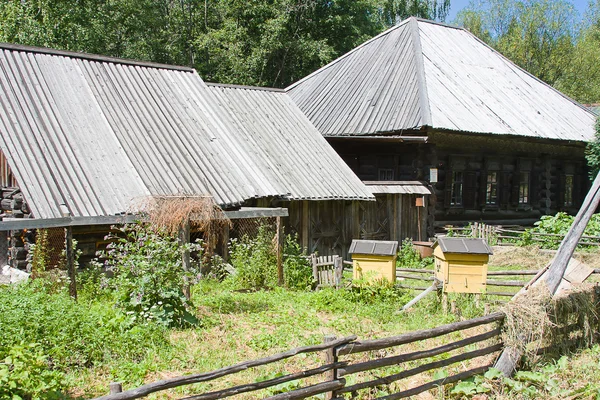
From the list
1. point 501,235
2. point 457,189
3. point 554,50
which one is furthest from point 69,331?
point 554,50

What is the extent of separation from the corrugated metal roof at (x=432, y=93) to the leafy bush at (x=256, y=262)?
285 inches

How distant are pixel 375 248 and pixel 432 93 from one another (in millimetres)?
10049

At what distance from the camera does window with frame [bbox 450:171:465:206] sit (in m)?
19.0

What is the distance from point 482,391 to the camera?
657 centimetres

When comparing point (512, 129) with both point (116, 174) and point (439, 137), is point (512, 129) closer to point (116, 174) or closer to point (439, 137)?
point (439, 137)

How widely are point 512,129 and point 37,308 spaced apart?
16029mm

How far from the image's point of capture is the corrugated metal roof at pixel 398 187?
50.7 feet

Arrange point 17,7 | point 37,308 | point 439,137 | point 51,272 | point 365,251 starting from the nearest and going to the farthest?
point 37,308
point 51,272
point 365,251
point 439,137
point 17,7

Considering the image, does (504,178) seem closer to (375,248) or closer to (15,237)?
(375,248)

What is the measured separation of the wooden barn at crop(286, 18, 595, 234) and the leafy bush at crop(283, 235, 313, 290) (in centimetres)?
459

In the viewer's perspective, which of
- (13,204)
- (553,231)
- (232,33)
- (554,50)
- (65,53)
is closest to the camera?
(13,204)

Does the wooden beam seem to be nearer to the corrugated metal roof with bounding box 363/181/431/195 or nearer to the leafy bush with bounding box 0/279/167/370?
the leafy bush with bounding box 0/279/167/370

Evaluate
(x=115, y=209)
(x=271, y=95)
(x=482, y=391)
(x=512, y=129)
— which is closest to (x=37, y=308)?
(x=115, y=209)

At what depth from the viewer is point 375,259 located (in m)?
9.74
